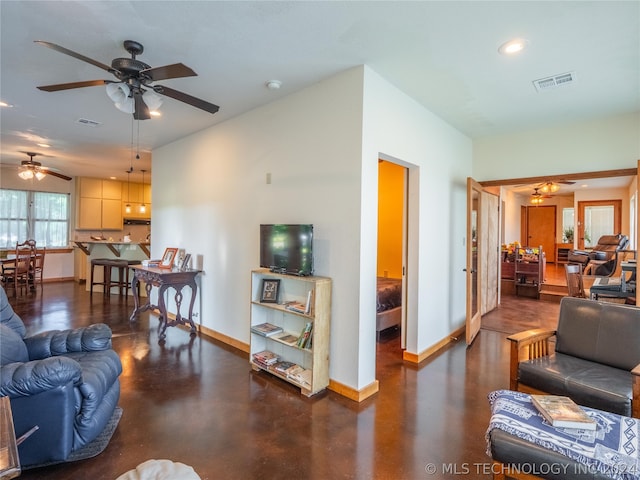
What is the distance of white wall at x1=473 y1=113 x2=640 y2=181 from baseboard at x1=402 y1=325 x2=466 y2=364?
2.26m

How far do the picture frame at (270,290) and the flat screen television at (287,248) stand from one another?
16 cm

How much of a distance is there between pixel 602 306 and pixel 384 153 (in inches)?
83.7

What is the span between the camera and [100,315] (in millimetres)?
5348

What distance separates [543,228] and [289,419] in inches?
507

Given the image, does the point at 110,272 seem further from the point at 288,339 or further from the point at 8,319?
the point at 288,339

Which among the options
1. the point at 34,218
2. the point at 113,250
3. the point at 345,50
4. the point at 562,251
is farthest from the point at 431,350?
the point at 562,251

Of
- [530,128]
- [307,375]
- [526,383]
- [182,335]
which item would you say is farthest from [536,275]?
[182,335]

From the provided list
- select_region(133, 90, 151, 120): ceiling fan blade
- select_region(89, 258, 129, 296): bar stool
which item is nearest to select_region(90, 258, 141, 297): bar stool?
select_region(89, 258, 129, 296): bar stool

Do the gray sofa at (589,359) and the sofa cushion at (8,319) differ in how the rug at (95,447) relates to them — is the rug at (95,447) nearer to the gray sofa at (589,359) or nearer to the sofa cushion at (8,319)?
the sofa cushion at (8,319)

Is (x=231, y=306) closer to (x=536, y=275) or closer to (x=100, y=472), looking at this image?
(x=100, y=472)

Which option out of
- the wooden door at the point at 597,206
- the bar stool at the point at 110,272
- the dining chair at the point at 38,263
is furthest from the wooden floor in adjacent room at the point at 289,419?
the wooden door at the point at 597,206

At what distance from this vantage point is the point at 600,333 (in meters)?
2.49

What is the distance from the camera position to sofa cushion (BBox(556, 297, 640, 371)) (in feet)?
7.74

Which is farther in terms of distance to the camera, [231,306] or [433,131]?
[231,306]
